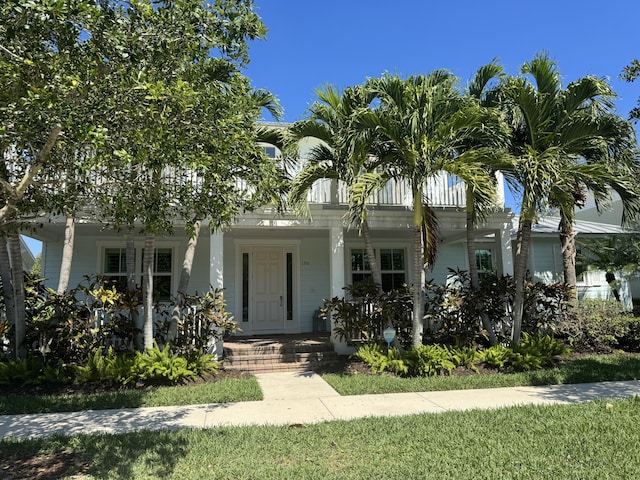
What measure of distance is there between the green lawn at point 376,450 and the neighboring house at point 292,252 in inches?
178

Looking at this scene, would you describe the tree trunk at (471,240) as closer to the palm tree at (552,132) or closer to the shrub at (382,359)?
the palm tree at (552,132)

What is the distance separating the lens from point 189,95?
3650 mm

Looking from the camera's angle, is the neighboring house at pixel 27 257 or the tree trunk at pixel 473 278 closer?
the tree trunk at pixel 473 278

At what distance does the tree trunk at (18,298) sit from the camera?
740 cm

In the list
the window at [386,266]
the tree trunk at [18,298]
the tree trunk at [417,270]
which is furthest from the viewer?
the window at [386,266]

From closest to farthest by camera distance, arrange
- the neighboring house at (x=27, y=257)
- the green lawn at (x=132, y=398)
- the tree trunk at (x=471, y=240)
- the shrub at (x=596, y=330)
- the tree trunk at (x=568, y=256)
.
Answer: the green lawn at (x=132, y=398) < the tree trunk at (x=471, y=240) < the shrub at (x=596, y=330) < the tree trunk at (x=568, y=256) < the neighboring house at (x=27, y=257)

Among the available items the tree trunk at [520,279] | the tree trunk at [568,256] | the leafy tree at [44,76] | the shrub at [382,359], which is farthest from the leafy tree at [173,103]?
the tree trunk at [568,256]

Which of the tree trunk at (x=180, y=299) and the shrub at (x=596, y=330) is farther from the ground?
the tree trunk at (x=180, y=299)

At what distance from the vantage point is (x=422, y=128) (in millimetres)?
7238

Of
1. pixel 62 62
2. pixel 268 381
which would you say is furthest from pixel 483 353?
pixel 62 62

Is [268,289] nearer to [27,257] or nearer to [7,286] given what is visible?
[7,286]

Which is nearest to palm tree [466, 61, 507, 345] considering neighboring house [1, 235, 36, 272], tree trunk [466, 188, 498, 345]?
tree trunk [466, 188, 498, 345]

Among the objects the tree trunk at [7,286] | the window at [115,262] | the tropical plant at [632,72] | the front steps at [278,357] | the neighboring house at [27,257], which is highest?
the tropical plant at [632,72]

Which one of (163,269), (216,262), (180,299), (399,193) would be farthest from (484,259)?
(180,299)
